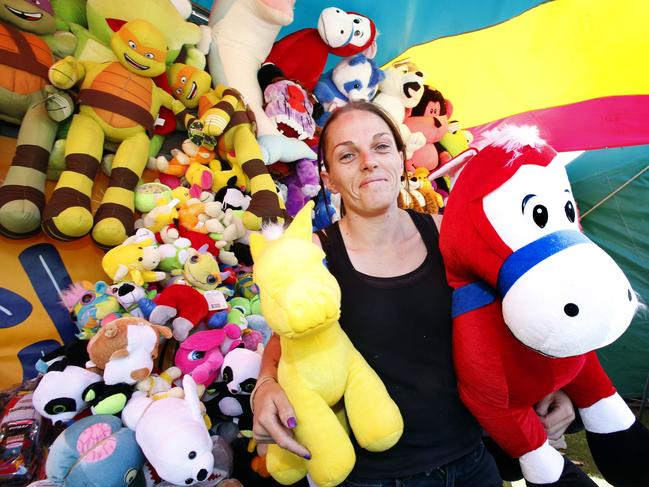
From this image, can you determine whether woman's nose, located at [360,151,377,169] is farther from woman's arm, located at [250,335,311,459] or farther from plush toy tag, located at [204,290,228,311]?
plush toy tag, located at [204,290,228,311]

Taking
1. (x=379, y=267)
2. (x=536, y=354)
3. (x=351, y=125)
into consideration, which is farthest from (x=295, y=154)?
(x=536, y=354)

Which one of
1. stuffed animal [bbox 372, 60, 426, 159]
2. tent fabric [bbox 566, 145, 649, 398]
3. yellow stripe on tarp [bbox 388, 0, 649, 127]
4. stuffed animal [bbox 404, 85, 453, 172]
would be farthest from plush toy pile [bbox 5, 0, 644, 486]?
tent fabric [bbox 566, 145, 649, 398]

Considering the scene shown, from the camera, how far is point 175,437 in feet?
2.38

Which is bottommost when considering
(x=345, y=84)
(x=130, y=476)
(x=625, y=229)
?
(x=625, y=229)

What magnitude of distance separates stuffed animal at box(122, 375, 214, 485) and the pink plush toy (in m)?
0.12

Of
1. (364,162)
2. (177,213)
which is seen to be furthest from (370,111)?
(177,213)

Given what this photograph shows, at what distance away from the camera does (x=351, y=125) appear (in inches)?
28.9

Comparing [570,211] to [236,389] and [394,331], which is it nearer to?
[394,331]

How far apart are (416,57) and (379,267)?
2026mm

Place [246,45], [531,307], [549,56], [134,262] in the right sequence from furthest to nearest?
1. [549,56]
2. [246,45]
3. [134,262]
4. [531,307]

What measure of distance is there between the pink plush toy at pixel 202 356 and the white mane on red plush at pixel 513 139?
0.75 metres

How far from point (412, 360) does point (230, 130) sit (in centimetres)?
110

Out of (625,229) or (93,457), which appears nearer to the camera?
(93,457)

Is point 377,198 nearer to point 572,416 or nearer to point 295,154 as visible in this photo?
point 572,416
